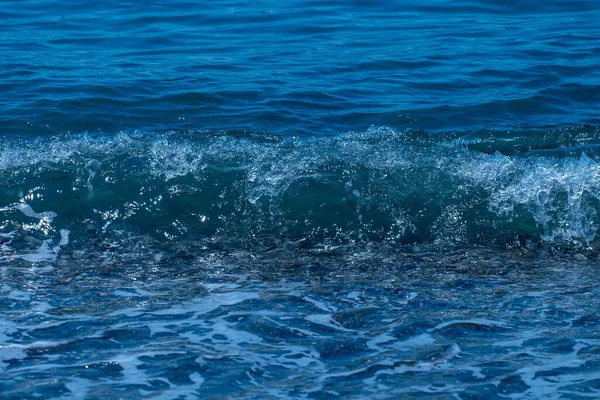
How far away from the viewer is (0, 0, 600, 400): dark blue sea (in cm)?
451

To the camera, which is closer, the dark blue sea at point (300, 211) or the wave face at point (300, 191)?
the dark blue sea at point (300, 211)

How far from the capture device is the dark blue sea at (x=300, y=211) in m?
4.51

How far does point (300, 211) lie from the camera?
287 inches

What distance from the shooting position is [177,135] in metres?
8.69

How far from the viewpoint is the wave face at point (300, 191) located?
702 centimetres

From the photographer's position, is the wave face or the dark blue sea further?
the wave face

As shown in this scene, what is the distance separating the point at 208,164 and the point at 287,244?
150 centimetres

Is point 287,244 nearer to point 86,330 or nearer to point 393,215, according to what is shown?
point 393,215

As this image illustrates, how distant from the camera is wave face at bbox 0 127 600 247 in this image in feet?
23.0

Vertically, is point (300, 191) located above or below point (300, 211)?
above

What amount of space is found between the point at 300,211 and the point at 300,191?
0.30 meters

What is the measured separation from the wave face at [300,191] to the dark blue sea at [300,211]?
22mm

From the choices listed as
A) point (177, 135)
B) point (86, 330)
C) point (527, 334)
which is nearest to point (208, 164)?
point (177, 135)

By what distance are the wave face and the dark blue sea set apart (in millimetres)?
22
